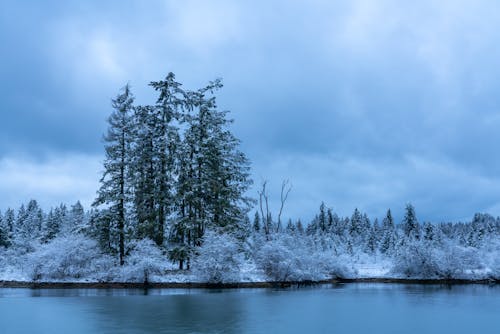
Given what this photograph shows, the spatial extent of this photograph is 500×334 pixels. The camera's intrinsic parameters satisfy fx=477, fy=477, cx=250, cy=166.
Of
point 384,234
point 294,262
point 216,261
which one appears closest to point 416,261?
point 294,262

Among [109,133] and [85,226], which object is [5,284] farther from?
[109,133]

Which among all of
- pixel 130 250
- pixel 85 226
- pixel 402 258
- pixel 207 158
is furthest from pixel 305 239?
pixel 85 226

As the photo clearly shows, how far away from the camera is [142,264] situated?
104 feet

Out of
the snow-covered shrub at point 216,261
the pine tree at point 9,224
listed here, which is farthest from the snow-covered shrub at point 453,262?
the pine tree at point 9,224

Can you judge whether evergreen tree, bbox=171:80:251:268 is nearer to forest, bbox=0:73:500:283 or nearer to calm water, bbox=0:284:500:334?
forest, bbox=0:73:500:283

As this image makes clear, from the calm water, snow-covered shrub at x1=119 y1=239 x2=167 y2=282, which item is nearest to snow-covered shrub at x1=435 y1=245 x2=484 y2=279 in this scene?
the calm water

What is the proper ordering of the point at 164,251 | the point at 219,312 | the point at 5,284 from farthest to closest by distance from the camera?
the point at 164,251 < the point at 5,284 < the point at 219,312

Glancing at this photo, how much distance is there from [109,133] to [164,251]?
10.3 m

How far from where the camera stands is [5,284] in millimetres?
31766

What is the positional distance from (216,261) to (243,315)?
15.3 m

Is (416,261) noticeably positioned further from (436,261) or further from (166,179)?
(166,179)

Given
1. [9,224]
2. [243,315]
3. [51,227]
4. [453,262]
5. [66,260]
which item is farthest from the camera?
[9,224]

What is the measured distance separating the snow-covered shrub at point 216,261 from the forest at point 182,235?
0.07 metres

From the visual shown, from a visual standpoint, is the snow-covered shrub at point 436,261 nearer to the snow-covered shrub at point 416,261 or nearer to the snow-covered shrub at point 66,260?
the snow-covered shrub at point 416,261
